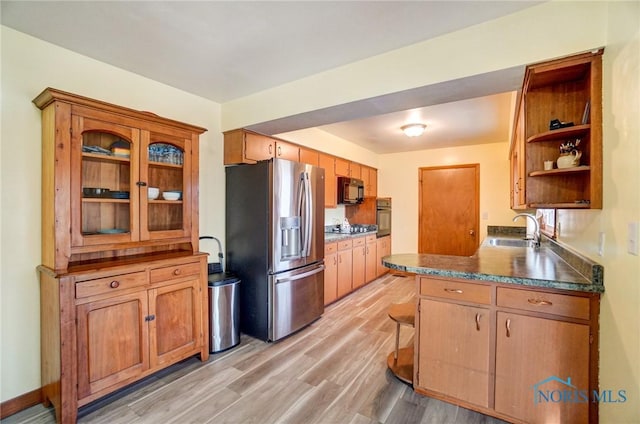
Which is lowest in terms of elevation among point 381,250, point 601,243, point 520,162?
point 381,250

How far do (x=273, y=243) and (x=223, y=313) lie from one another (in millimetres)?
784

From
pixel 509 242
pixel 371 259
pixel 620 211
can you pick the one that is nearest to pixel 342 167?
pixel 371 259

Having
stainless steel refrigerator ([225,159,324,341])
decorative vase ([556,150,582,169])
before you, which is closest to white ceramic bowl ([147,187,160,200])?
stainless steel refrigerator ([225,159,324,341])

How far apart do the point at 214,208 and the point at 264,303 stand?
44.7 inches

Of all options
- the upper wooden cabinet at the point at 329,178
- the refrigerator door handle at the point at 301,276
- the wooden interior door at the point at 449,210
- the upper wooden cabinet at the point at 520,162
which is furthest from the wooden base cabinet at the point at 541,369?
the wooden interior door at the point at 449,210

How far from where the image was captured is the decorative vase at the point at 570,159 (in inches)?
63.2

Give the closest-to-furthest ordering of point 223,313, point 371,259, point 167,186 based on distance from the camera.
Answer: point 167,186 < point 223,313 < point 371,259

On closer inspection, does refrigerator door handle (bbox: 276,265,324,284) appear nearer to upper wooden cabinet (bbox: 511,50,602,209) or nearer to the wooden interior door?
upper wooden cabinet (bbox: 511,50,602,209)

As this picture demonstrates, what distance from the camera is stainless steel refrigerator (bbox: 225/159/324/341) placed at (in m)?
2.77

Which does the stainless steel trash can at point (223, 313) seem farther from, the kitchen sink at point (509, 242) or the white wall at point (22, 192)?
the kitchen sink at point (509, 242)

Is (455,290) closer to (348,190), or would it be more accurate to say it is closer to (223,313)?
(223,313)

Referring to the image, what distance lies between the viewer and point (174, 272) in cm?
220

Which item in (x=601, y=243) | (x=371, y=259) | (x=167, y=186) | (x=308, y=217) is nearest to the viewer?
(x=601, y=243)

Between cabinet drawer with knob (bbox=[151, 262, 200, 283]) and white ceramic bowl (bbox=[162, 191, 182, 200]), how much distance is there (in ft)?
1.90
